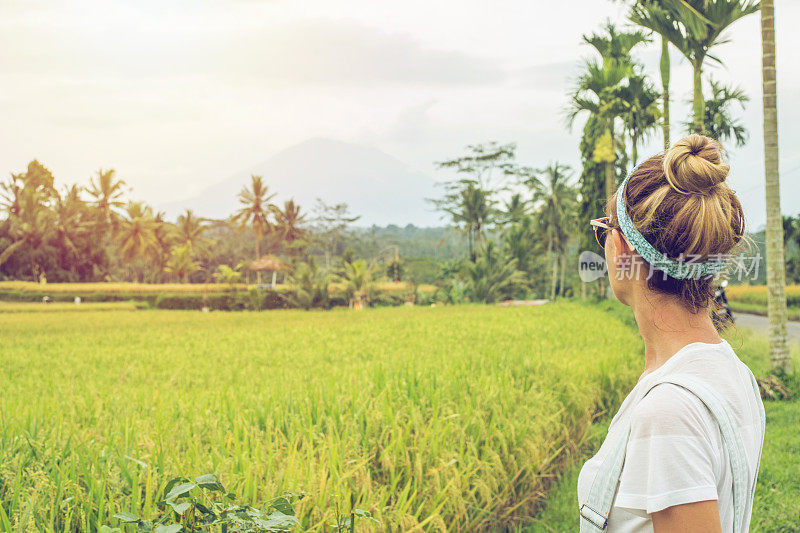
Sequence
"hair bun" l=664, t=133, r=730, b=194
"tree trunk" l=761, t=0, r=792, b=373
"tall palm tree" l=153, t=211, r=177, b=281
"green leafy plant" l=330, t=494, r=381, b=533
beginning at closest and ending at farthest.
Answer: "hair bun" l=664, t=133, r=730, b=194, "green leafy plant" l=330, t=494, r=381, b=533, "tree trunk" l=761, t=0, r=792, b=373, "tall palm tree" l=153, t=211, r=177, b=281

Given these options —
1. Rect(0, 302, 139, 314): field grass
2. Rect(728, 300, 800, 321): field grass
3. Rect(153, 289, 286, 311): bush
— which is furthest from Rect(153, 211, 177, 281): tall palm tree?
Rect(728, 300, 800, 321): field grass

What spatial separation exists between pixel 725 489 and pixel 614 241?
44 cm

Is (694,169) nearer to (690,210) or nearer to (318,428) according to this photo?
(690,210)

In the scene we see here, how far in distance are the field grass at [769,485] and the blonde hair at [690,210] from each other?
1626mm

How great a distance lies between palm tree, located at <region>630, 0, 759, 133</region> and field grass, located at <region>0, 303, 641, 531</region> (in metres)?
3.96

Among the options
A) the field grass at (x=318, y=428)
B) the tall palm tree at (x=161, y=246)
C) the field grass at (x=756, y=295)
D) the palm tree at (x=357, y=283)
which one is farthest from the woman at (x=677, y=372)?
the tall palm tree at (x=161, y=246)

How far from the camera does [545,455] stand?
3443 millimetres

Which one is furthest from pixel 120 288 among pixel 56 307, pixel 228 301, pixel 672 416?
pixel 672 416

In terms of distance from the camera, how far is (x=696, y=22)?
7.09 meters

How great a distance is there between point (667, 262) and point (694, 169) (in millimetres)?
155

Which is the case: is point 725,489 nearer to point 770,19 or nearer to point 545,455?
point 545,455

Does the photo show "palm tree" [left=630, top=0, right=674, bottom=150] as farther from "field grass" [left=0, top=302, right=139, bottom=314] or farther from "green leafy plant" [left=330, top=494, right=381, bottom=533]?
"field grass" [left=0, top=302, right=139, bottom=314]

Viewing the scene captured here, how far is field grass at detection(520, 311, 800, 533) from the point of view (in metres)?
3.11

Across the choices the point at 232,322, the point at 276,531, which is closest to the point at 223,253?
the point at 232,322
